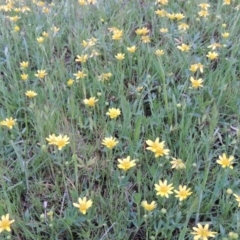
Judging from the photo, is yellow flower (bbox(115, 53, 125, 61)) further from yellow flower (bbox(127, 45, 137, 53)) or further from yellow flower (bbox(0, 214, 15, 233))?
yellow flower (bbox(0, 214, 15, 233))

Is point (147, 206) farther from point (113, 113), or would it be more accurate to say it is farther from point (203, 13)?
point (203, 13)

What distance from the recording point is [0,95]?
2.10 metres

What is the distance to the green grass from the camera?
156 cm

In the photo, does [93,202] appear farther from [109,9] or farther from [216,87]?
[109,9]

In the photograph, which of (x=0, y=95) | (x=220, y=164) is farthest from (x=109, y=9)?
(x=220, y=164)

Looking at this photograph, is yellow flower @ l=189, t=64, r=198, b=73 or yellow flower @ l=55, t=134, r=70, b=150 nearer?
yellow flower @ l=55, t=134, r=70, b=150

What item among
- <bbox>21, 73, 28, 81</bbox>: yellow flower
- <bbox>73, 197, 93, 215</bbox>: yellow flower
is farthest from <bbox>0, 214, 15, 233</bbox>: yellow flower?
<bbox>21, 73, 28, 81</bbox>: yellow flower

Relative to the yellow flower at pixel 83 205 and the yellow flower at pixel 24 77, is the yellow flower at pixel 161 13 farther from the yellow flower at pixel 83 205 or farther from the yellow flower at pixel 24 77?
the yellow flower at pixel 83 205

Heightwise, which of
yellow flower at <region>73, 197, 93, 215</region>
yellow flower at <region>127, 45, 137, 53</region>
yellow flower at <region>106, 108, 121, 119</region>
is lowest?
yellow flower at <region>73, 197, 93, 215</region>

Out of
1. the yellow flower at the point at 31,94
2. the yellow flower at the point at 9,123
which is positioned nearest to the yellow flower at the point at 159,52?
the yellow flower at the point at 31,94

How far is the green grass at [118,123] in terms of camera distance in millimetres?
1561

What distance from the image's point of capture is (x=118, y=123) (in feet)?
6.23

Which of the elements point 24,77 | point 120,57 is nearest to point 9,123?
point 24,77

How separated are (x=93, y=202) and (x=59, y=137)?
0.29 metres
